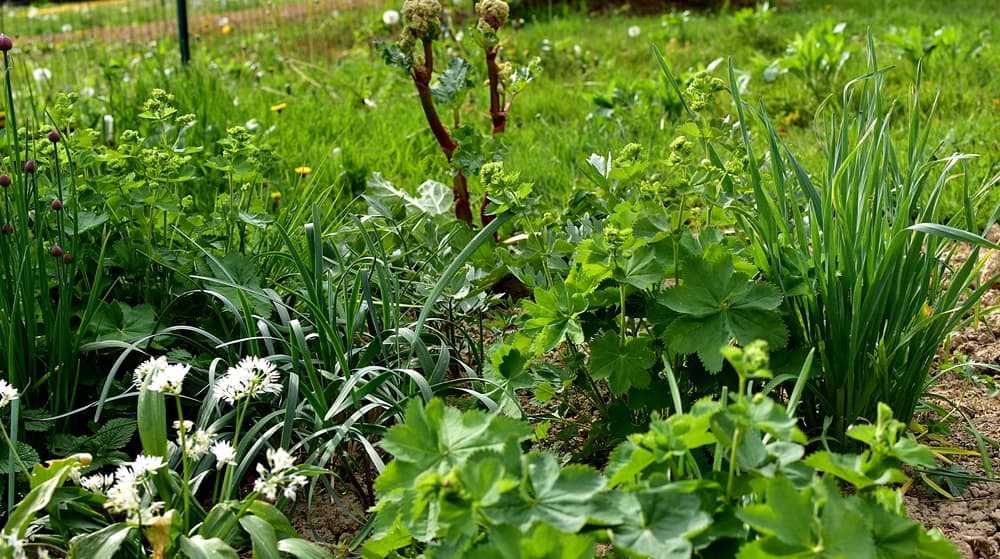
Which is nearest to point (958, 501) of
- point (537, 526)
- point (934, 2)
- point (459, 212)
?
point (537, 526)

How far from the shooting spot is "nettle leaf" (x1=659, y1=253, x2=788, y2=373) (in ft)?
4.88

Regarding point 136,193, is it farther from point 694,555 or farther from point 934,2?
point 934,2

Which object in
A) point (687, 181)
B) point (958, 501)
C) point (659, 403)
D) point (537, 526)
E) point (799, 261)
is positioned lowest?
point (958, 501)

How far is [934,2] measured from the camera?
8.03 meters

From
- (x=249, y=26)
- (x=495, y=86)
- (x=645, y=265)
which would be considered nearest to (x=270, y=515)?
(x=645, y=265)

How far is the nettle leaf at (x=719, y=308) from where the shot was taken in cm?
149

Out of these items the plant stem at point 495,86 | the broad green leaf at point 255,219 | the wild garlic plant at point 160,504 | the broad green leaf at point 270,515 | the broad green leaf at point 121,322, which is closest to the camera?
the wild garlic plant at point 160,504

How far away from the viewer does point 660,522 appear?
3.54 ft

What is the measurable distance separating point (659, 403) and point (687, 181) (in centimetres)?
38

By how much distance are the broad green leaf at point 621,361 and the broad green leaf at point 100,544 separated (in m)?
0.75

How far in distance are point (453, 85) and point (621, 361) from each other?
1.02 meters

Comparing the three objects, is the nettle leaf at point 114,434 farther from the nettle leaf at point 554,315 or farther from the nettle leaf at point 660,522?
the nettle leaf at point 660,522

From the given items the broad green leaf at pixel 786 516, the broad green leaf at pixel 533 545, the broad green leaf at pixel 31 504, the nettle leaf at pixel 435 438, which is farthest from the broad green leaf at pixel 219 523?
the broad green leaf at pixel 786 516

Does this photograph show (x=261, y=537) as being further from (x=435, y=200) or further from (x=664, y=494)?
(x=435, y=200)
